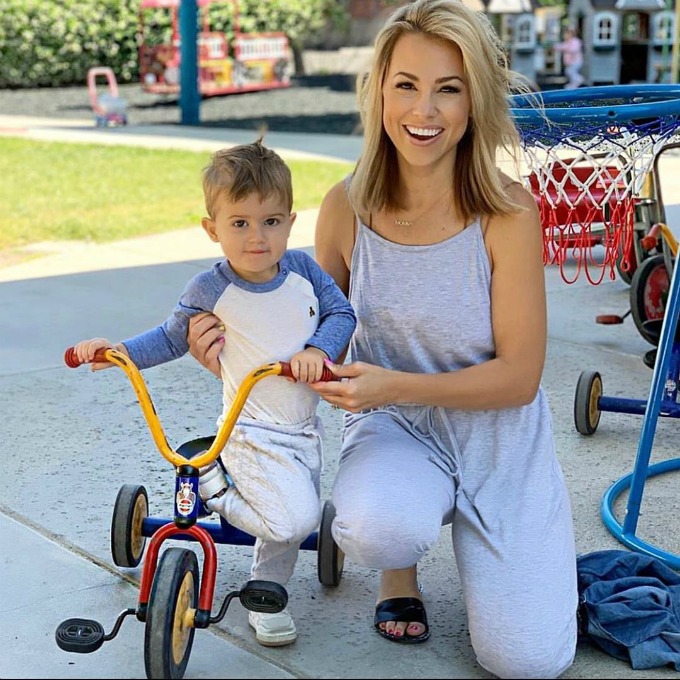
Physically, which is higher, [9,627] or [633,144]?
[633,144]

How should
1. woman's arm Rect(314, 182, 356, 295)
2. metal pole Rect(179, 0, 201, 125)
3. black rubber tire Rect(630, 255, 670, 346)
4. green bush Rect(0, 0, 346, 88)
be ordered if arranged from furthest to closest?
green bush Rect(0, 0, 346, 88) < metal pole Rect(179, 0, 201, 125) < black rubber tire Rect(630, 255, 670, 346) < woman's arm Rect(314, 182, 356, 295)

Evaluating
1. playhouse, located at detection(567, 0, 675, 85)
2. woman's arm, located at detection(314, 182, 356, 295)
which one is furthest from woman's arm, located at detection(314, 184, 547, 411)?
playhouse, located at detection(567, 0, 675, 85)

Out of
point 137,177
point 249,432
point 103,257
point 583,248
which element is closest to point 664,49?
point 137,177

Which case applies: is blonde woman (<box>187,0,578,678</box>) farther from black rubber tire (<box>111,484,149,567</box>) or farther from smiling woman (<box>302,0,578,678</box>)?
black rubber tire (<box>111,484,149,567</box>)

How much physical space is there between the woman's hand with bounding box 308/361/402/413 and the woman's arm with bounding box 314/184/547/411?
0.04 meters

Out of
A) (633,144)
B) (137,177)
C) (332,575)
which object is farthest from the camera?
(137,177)

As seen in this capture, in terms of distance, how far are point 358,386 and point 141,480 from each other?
147 centimetres

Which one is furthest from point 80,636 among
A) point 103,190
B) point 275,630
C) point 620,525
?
point 103,190

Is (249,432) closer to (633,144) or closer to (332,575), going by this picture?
(332,575)

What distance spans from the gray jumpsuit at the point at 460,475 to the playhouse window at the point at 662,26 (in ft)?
60.7

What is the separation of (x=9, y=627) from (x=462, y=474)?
1157 mm

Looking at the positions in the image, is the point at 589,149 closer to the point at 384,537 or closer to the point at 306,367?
the point at 306,367

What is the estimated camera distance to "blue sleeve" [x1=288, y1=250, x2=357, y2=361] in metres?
2.86

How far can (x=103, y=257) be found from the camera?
7.78 metres
